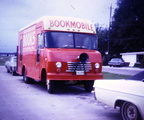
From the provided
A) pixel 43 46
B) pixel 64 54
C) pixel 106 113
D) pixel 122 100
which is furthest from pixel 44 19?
pixel 122 100

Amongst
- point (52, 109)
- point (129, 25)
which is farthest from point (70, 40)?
point (129, 25)

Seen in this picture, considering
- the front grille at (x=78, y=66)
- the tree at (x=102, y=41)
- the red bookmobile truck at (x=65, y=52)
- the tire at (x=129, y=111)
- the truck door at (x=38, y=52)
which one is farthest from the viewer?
the tree at (x=102, y=41)

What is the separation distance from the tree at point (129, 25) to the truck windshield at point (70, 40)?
1657 inches

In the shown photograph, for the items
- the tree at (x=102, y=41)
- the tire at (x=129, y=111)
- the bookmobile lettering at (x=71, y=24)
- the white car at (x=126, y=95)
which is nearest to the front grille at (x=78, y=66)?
the bookmobile lettering at (x=71, y=24)

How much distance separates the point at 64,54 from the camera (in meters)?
10.2

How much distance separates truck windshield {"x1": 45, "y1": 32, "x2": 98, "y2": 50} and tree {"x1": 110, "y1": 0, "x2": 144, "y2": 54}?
138ft

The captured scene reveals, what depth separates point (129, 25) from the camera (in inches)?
2077

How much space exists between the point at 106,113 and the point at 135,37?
4747 centimetres

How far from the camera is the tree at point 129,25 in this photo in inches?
2061

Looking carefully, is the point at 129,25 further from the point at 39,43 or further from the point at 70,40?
the point at 70,40

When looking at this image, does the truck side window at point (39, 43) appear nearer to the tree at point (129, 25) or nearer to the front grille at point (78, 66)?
the front grille at point (78, 66)

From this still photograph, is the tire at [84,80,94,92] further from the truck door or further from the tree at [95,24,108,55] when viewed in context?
the tree at [95,24,108,55]

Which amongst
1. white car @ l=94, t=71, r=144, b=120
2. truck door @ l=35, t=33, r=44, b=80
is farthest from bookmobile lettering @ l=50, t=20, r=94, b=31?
white car @ l=94, t=71, r=144, b=120

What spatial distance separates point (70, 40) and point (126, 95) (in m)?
5.74
